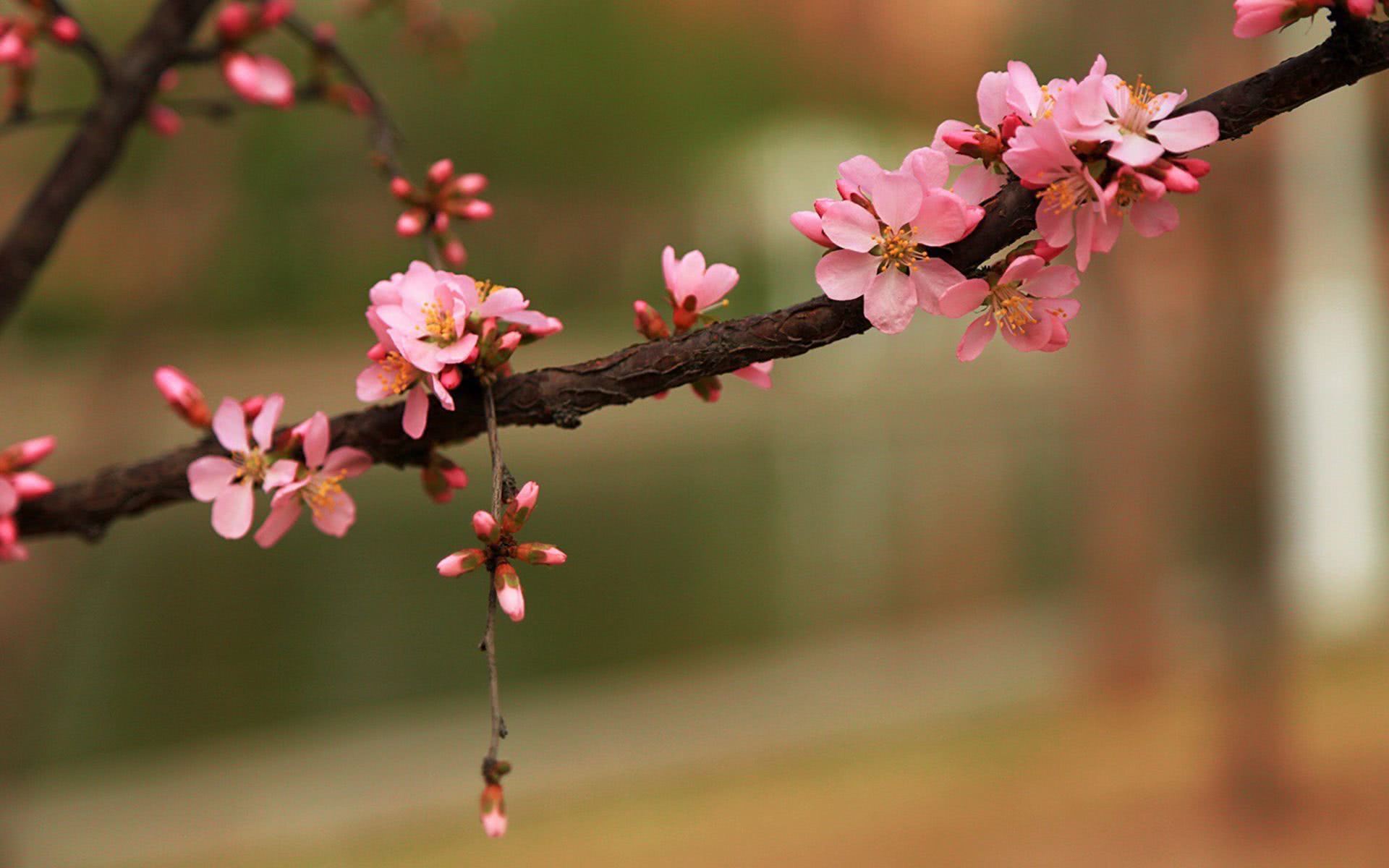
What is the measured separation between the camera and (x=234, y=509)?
1.32 ft

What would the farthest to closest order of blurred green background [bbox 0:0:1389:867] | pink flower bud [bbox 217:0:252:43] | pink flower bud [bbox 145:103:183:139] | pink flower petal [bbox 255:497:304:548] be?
blurred green background [bbox 0:0:1389:867] < pink flower bud [bbox 145:103:183:139] < pink flower bud [bbox 217:0:252:43] < pink flower petal [bbox 255:497:304:548]

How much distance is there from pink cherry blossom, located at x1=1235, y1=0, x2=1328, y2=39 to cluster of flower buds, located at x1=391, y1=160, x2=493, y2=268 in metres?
0.28

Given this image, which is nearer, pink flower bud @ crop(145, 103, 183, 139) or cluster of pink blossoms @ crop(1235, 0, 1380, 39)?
cluster of pink blossoms @ crop(1235, 0, 1380, 39)

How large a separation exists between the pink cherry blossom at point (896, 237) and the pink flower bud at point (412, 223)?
204 millimetres

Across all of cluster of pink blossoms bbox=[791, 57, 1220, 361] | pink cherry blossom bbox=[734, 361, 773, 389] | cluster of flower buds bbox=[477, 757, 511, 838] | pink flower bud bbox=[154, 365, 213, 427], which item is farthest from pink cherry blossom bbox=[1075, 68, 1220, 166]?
pink flower bud bbox=[154, 365, 213, 427]

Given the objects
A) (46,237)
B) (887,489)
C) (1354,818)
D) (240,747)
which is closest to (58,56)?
(240,747)

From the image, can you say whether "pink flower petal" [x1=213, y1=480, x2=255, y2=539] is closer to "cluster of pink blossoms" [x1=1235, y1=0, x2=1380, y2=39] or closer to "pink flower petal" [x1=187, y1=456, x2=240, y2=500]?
"pink flower petal" [x1=187, y1=456, x2=240, y2=500]

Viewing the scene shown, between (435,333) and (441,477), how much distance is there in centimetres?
8

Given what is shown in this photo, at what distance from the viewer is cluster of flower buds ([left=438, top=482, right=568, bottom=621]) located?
0.31 meters

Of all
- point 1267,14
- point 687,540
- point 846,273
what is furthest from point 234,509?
point 687,540

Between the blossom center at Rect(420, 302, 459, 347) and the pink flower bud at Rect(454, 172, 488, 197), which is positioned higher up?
the pink flower bud at Rect(454, 172, 488, 197)

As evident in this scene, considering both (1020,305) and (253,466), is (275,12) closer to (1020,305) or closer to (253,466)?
(253,466)

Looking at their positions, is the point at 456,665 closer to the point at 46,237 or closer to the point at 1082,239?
the point at 46,237

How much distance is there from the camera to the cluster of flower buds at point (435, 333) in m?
0.34
